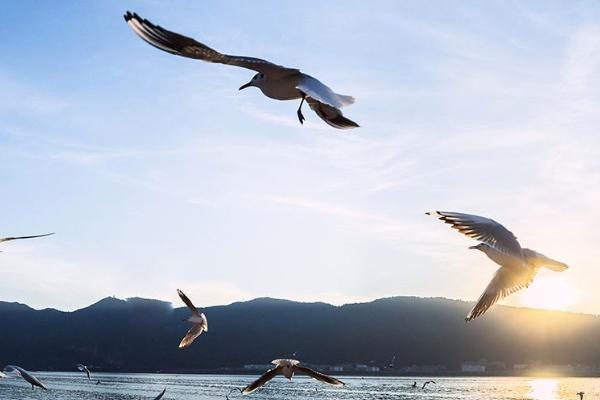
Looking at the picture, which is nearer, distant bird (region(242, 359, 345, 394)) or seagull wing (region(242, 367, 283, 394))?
distant bird (region(242, 359, 345, 394))

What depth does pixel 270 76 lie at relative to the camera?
23.7ft

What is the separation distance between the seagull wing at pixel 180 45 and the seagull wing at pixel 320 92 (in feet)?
1.12

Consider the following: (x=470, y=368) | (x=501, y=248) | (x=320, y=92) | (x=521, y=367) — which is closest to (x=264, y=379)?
(x=501, y=248)

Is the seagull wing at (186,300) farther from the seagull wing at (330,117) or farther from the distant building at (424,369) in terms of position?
the distant building at (424,369)

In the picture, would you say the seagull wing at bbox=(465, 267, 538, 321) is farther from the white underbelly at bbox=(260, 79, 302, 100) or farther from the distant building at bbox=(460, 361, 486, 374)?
the distant building at bbox=(460, 361, 486, 374)

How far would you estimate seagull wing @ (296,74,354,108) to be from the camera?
6.64 meters

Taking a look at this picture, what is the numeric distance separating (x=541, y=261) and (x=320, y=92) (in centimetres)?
433

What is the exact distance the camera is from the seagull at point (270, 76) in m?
6.46

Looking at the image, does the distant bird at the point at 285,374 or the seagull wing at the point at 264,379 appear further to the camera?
the seagull wing at the point at 264,379

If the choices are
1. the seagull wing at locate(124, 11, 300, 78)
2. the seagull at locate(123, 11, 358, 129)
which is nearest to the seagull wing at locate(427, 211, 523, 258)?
the seagull at locate(123, 11, 358, 129)

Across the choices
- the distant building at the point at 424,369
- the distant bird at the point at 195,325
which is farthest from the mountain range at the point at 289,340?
the distant bird at the point at 195,325

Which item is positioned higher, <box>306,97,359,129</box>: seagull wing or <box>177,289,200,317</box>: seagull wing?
<box>306,97,359,129</box>: seagull wing

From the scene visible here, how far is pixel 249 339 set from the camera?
175000 millimetres

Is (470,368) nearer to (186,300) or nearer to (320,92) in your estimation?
(186,300)
